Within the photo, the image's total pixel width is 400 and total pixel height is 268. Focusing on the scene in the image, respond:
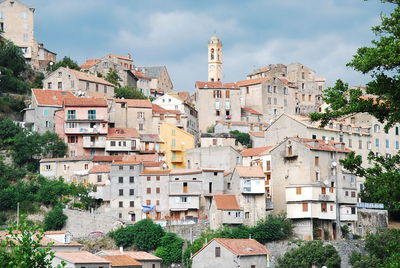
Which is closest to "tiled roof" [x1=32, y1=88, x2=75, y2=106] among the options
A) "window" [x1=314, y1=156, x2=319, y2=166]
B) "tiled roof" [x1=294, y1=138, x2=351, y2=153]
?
"tiled roof" [x1=294, y1=138, x2=351, y2=153]

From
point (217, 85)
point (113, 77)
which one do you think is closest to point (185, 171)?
point (217, 85)

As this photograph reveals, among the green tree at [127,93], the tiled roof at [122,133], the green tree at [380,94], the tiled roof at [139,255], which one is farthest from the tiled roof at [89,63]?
the green tree at [380,94]

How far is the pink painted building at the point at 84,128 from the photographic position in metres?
94.9

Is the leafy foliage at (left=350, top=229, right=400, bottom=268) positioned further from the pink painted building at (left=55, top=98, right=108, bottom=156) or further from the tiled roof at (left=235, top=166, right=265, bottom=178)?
the pink painted building at (left=55, top=98, right=108, bottom=156)

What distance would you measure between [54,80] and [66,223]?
30.8 m

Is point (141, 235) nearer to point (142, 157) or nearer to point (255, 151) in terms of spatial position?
point (142, 157)

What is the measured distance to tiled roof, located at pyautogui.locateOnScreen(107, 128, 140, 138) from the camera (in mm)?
95175

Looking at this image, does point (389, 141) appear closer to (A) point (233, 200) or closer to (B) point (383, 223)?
(B) point (383, 223)

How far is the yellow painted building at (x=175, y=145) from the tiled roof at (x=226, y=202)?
14000 millimetres

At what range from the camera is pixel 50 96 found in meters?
101

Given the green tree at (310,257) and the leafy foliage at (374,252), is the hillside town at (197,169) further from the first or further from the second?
the leafy foliage at (374,252)

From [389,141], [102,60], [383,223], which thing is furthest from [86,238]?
[102,60]

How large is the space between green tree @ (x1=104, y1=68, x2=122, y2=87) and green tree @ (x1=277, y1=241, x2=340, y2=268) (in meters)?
53.1

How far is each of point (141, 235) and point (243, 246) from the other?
1075 centimetres
